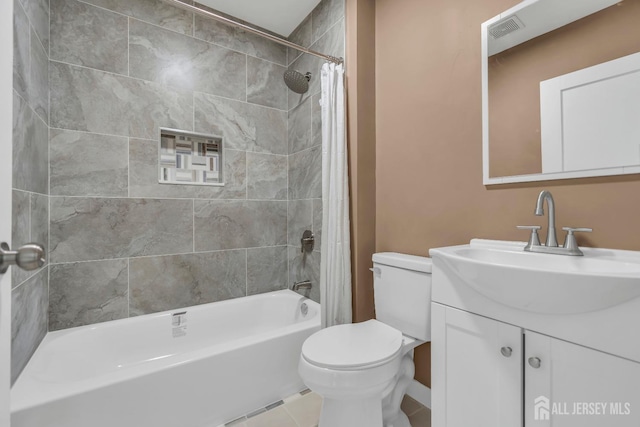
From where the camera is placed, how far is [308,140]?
2264mm

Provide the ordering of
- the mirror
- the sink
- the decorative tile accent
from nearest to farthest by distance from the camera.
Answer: the sink
the mirror
the decorative tile accent

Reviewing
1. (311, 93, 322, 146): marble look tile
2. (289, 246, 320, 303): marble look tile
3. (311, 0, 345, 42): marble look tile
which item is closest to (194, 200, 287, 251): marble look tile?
(289, 246, 320, 303): marble look tile

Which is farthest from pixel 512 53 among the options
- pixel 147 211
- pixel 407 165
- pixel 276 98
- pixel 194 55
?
pixel 147 211

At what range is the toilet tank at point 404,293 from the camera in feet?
4.33

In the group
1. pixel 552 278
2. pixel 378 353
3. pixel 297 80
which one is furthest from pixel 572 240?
pixel 297 80

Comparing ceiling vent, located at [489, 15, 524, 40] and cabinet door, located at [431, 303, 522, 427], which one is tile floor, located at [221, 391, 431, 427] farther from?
ceiling vent, located at [489, 15, 524, 40]

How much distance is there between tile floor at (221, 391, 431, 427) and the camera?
1434 mm

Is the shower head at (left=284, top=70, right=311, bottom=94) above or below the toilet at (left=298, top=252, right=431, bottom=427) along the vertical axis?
above

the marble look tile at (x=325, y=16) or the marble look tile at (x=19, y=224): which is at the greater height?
the marble look tile at (x=325, y=16)

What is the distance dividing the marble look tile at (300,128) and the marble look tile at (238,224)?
51 cm

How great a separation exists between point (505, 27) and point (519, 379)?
55.3 inches

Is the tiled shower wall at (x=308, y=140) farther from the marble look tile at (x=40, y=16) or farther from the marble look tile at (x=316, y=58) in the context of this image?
the marble look tile at (x=40, y=16)

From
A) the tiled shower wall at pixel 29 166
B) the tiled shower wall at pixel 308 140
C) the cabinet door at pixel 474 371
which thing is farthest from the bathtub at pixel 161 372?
the cabinet door at pixel 474 371

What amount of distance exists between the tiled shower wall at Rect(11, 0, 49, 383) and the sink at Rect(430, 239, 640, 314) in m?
1.76
